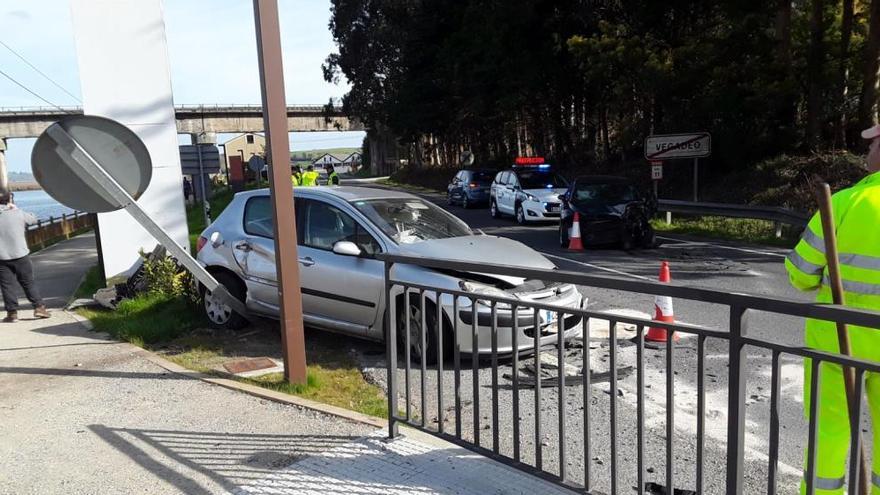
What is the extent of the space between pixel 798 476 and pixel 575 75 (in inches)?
980

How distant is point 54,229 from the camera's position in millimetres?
27469

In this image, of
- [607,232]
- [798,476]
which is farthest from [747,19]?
[798,476]

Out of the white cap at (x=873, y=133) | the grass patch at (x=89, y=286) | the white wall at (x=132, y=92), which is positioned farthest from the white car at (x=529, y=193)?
the white cap at (x=873, y=133)

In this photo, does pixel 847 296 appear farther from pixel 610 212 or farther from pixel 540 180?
pixel 540 180

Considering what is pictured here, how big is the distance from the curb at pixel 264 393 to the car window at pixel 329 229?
165 centimetres

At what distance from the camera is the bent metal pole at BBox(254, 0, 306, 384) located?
4.92m

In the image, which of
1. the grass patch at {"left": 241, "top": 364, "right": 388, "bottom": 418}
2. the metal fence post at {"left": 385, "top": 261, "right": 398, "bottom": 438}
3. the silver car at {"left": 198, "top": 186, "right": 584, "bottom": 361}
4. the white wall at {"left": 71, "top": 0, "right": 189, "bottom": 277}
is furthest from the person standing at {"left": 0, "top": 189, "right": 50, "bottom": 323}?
the metal fence post at {"left": 385, "top": 261, "right": 398, "bottom": 438}

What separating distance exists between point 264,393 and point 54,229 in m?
26.6

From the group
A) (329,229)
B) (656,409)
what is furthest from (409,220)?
(656,409)

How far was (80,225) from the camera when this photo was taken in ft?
106

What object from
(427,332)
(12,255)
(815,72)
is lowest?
(427,332)

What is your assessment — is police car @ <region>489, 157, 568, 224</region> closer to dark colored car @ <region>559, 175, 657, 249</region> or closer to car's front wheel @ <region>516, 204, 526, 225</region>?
car's front wheel @ <region>516, 204, 526, 225</region>

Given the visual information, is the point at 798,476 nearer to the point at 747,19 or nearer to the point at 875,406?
the point at 875,406

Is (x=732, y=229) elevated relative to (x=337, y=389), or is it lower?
lower
